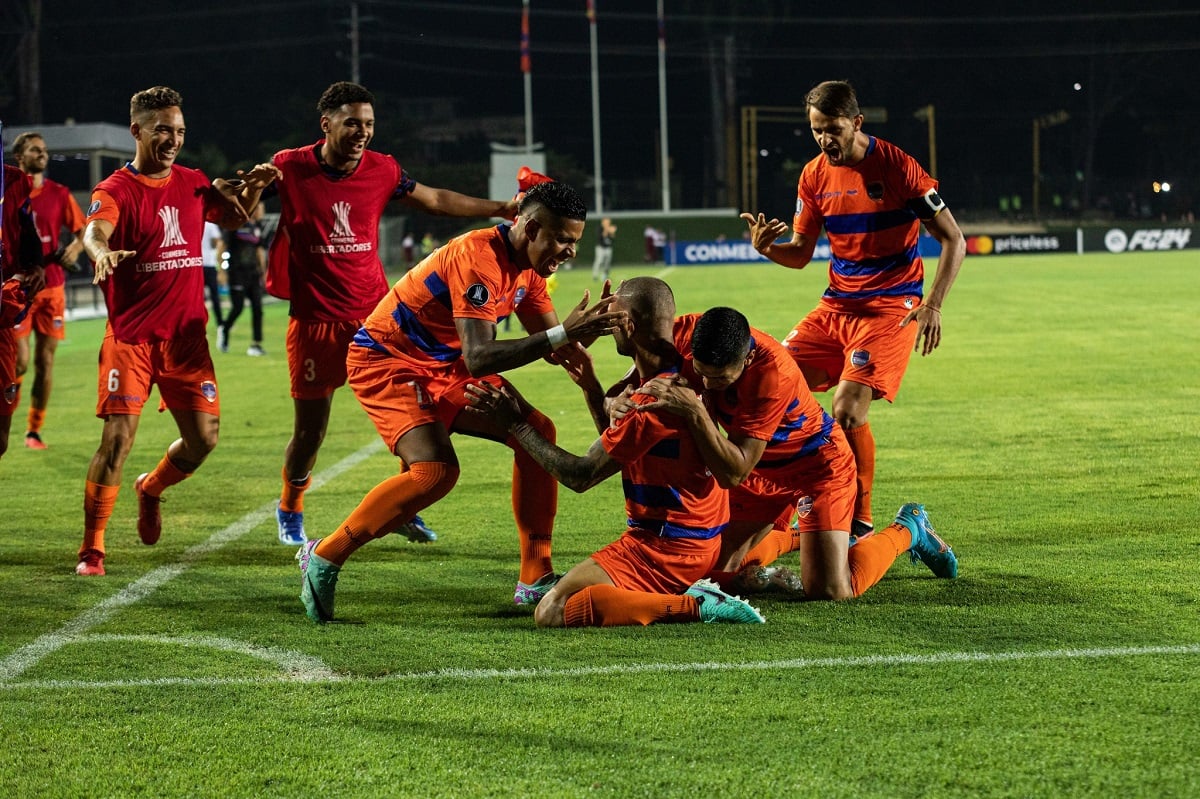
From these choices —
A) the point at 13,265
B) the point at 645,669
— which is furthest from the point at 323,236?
the point at 645,669

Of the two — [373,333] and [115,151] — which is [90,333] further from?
[373,333]

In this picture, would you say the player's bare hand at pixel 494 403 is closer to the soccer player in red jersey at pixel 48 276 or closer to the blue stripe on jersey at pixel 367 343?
the blue stripe on jersey at pixel 367 343

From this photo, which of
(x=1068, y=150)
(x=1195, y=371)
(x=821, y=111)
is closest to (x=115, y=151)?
(x=1195, y=371)

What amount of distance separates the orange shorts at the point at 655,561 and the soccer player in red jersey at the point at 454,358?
46 centimetres

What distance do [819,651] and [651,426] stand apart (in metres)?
0.99

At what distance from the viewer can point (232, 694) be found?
463 cm

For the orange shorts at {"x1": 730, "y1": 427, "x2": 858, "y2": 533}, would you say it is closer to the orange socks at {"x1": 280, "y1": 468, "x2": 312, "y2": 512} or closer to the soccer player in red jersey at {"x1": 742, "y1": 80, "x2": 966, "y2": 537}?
the soccer player in red jersey at {"x1": 742, "y1": 80, "x2": 966, "y2": 537}

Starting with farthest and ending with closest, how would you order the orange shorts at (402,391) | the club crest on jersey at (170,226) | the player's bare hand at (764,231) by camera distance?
1. the player's bare hand at (764,231)
2. the club crest on jersey at (170,226)
3. the orange shorts at (402,391)

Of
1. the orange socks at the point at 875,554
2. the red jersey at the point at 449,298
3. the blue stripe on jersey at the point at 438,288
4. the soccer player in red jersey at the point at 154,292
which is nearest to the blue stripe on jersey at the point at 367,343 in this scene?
the red jersey at the point at 449,298

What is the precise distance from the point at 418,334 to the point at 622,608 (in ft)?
4.67

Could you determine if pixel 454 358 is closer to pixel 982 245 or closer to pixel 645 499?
pixel 645 499

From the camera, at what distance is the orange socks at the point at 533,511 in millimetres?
5996

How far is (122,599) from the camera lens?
6160mm

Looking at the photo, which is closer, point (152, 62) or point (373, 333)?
point (373, 333)
